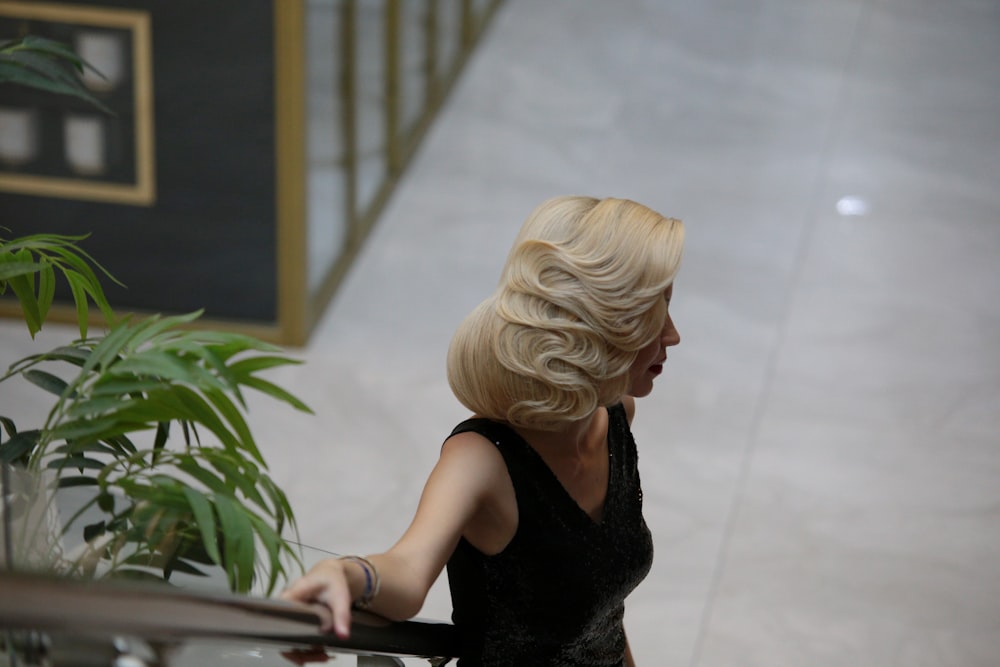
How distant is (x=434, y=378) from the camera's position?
5367 millimetres

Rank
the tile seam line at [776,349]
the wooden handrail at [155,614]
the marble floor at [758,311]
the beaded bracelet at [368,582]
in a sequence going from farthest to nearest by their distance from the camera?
the marble floor at [758,311] < the tile seam line at [776,349] < the beaded bracelet at [368,582] < the wooden handrail at [155,614]

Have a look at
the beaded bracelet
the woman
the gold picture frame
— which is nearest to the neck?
the woman

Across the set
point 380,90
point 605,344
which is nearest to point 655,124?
point 380,90

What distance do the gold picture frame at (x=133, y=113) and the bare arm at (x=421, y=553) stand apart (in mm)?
3688

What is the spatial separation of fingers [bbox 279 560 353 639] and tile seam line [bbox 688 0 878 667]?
2.80 m

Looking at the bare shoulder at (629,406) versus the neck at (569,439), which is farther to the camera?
the bare shoulder at (629,406)

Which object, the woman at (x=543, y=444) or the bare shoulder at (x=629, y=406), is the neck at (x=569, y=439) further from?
the bare shoulder at (x=629, y=406)

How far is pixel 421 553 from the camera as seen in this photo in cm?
174

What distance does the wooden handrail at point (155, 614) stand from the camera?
3.48 ft

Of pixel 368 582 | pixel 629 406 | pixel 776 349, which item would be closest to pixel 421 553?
pixel 368 582

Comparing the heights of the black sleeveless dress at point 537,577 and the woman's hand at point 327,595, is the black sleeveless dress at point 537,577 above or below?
below

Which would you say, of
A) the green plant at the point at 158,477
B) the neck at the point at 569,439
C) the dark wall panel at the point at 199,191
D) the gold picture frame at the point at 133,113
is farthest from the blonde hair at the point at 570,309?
the gold picture frame at the point at 133,113

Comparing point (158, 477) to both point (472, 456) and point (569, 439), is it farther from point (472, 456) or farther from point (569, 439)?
point (569, 439)

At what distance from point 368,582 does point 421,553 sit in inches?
5.7
